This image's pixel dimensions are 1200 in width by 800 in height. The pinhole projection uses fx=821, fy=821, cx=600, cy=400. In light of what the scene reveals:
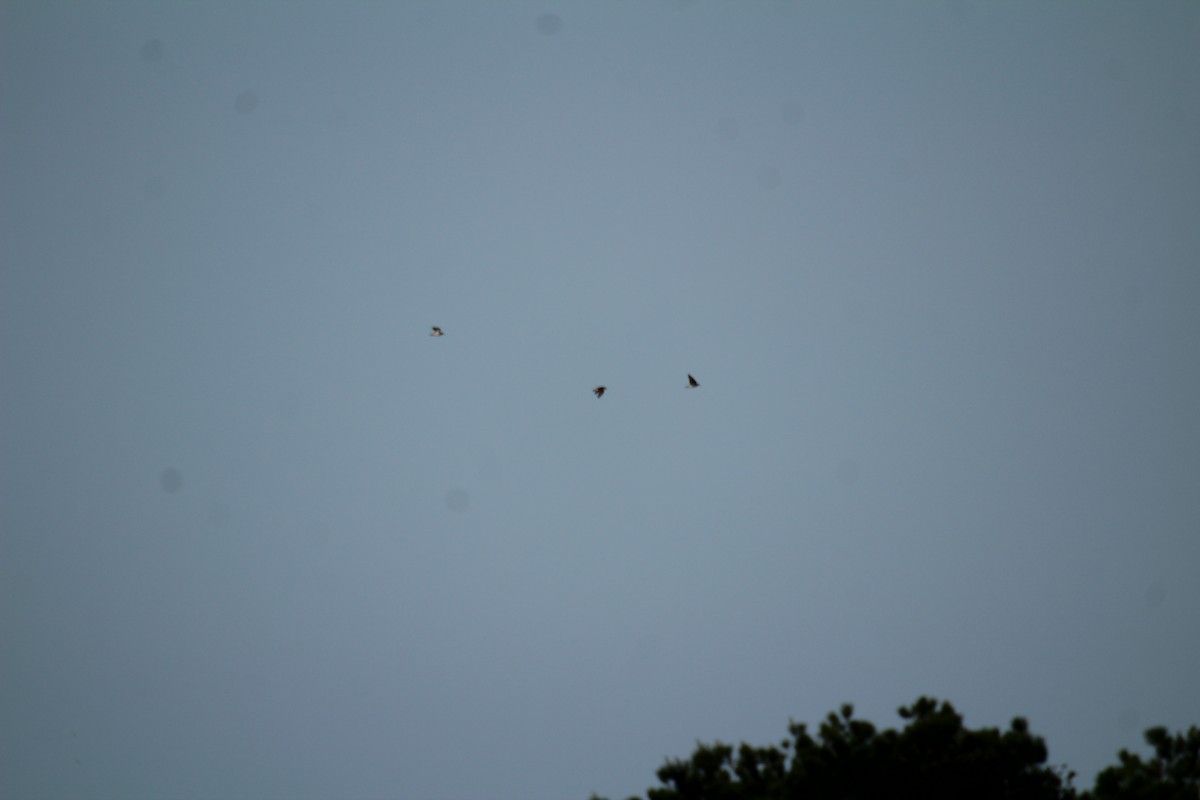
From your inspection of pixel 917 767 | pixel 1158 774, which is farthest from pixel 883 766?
pixel 1158 774

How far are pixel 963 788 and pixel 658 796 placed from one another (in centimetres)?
624

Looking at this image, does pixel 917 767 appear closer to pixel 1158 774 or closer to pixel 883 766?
pixel 883 766

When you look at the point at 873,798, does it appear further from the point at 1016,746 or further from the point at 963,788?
the point at 1016,746

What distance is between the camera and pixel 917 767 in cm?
1688

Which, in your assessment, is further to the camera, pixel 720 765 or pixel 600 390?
pixel 600 390

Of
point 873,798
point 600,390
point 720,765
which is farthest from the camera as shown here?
point 600,390

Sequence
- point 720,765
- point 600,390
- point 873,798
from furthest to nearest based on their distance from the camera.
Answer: point 600,390 → point 720,765 → point 873,798

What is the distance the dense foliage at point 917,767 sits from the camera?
16.7 meters

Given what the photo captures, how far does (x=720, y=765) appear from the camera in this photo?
18.0 m

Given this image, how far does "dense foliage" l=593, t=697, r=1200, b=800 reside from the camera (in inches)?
658

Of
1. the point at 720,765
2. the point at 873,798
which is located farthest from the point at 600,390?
the point at 873,798

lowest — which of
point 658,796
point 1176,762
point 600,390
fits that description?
point 658,796

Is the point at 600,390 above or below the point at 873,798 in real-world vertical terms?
above

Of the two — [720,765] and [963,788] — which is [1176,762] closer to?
[963,788]
